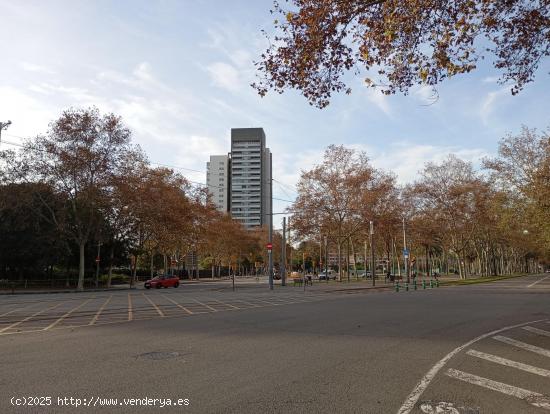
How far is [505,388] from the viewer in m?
6.95

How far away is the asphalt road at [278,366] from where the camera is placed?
243 inches

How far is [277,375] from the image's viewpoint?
24.9 feet

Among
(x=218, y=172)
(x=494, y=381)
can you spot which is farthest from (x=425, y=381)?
(x=218, y=172)

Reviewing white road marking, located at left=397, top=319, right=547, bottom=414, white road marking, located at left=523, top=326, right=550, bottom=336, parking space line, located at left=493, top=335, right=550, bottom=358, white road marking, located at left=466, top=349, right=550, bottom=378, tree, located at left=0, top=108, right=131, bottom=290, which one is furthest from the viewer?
tree, located at left=0, top=108, right=131, bottom=290

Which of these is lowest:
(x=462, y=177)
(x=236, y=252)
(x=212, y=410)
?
(x=212, y=410)

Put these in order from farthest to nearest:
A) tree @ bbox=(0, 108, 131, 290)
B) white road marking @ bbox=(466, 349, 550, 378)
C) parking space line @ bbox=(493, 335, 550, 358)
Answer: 1. tree @ bbox=(0, 108, 131, 290)
2. parking space line @ bbox=(493, 335, 550, 358)
3. white road marking @ bbox=(466, 349, 550, 378)

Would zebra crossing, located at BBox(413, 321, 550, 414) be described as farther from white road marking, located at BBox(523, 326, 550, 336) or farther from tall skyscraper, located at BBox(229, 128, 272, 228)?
tall skyscraper, located at BBox(229, 128, 272, 228)

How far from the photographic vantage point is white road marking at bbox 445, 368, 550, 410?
631 cm

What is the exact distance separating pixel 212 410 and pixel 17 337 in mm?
8330

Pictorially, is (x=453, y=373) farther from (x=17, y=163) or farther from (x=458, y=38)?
(x=17, y=163)

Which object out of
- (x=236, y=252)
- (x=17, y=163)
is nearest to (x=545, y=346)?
(x=17, y=163)

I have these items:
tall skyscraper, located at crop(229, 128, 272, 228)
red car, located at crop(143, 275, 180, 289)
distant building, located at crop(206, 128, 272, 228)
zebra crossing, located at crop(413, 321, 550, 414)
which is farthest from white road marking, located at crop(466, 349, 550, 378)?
tall skyscraper, located at crop(229, 128, 272, 228)

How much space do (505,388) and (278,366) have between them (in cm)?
350

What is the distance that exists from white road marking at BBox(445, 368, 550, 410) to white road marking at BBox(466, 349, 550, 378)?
3.84 ft
